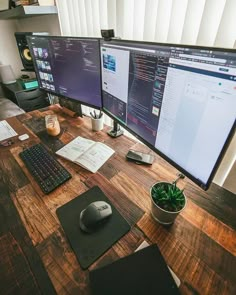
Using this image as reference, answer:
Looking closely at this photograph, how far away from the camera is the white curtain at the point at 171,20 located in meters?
0.71

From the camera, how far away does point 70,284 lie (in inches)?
17.1

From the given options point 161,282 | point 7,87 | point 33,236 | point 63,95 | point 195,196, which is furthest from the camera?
point 7,87

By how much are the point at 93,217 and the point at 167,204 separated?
0.79ft

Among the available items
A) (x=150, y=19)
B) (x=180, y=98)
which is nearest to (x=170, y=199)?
(x=180, y=98)

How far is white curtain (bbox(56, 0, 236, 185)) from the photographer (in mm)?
712

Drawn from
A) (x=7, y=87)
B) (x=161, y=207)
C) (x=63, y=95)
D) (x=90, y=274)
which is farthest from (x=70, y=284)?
(x=7, y=87)

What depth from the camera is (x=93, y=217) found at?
1.78ft

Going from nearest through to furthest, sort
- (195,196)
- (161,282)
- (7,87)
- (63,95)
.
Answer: (161,282)
(195,196)
(63,95)
(7,87)

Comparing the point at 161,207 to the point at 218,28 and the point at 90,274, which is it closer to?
the point at 90,274

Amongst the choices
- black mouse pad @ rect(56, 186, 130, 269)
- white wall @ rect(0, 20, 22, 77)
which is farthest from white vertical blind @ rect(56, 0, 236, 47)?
white wall @ rect(0, 20, 22, 77)

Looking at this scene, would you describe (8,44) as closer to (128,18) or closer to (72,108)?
(72,108)

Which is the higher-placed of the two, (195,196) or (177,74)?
(177,74)

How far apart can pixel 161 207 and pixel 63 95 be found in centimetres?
95

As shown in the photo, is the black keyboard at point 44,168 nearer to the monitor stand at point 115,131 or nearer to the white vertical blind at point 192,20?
the monitor stand at point 115,131
